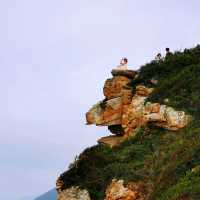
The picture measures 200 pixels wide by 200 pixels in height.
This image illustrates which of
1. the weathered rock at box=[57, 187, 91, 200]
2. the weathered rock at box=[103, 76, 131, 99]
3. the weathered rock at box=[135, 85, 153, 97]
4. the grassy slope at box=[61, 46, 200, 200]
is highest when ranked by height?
the weathered rock at box=[103, 76, 131, 99]

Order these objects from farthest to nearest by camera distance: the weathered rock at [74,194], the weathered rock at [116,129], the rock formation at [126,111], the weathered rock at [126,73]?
the weathered rock at [126,73], the weathered rock at [116,129], the rock formation at [126,111], the weathered rock at [74,194]

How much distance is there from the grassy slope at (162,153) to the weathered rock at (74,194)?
32 centimetres

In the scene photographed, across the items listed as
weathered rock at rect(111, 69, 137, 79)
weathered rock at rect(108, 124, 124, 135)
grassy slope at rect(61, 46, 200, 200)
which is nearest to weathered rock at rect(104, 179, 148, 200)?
grassy slope at rect(61, 46, 200, 200)

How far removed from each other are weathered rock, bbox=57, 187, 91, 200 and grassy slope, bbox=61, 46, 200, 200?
0.32 metres

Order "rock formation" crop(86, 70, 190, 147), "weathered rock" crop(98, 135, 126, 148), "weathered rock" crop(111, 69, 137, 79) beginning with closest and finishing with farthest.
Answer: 1. "rock formation" crop(86, 70, 190, 147)
2. "weathered rock" crop(98, 135, 126, 148)
3. "weathered rock" crop(111, 69, 137, 79)

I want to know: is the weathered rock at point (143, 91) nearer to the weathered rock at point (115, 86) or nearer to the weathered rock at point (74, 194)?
the weathered rock at point (115, 86)

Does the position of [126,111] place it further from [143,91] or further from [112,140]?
[112,140]

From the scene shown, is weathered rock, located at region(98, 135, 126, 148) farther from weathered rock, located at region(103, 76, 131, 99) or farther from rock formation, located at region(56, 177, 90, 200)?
rock formation, located at region(56, 177, 90, 200)

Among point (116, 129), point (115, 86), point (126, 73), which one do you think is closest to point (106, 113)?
point (116, 129)

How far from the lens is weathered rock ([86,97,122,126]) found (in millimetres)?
35500

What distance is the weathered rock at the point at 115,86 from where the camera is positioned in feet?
120

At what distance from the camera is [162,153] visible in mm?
27969

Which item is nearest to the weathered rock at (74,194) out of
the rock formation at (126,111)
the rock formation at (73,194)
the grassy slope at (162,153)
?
the rock formation at (73,194)

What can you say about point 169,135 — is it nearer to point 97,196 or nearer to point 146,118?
point 146,118
